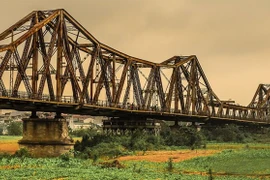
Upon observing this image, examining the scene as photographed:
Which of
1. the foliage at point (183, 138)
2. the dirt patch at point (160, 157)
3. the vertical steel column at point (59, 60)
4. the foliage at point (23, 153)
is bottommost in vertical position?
the dirt patch at point (160, 157)

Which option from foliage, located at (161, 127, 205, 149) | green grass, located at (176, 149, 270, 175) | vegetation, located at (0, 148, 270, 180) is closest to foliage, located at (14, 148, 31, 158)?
vegetation, located at (0, 148, 270, 180)

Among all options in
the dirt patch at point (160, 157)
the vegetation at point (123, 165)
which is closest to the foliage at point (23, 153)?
the vegetation at point (123, 165)

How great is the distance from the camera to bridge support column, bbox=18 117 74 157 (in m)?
63.0

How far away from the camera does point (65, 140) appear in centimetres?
6384

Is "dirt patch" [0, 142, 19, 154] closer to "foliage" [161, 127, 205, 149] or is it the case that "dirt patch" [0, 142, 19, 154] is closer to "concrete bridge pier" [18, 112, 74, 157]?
"concrete bridge pier" [18, 112, 74, 157]

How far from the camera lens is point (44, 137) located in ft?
208

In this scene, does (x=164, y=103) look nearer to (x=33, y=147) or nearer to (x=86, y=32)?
(x=86, y=32)

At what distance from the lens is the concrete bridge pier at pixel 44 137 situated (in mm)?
62969

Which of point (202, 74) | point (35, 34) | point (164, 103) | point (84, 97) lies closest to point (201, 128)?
point (202, 74)

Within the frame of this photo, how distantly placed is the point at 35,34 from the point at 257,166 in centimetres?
3094

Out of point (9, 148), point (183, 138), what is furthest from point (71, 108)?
point (183, 138)

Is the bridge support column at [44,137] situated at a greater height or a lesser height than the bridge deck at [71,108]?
lesser

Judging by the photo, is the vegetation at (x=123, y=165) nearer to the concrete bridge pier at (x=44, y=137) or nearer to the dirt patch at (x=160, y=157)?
the concrete bridge pier at (x=44, y=137)

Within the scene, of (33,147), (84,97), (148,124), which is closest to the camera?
(33,147)
